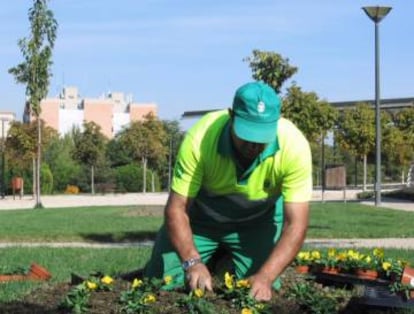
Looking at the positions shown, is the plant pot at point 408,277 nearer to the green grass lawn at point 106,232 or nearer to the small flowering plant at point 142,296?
the small flowering plant at point 142,296

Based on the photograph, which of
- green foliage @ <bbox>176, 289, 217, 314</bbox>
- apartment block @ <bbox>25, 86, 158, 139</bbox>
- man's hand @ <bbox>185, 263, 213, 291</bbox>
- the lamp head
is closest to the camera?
green foliage @ <bbox>176, 289, 217, 314</bbox>

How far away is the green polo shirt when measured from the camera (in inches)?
185

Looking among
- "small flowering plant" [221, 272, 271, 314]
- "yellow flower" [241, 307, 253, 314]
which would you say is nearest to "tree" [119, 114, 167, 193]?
"small flowering plant" [221, 272, 271, 314]

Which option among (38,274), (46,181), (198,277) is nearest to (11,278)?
(38,274)

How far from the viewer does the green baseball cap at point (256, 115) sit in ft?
13.9

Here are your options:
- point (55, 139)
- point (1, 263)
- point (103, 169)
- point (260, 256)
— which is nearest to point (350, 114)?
point (103, 169)

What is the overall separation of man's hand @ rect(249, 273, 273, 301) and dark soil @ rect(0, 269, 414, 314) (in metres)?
0.14

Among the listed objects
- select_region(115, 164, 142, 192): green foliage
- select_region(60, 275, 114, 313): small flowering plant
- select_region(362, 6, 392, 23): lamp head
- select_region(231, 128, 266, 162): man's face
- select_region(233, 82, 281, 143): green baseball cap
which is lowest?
select_region(115, 164, 142, 192): green foliage

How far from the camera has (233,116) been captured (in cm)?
438

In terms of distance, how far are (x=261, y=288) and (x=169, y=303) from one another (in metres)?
0.59

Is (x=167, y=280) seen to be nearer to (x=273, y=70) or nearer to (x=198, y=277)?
(x=198, y=277)

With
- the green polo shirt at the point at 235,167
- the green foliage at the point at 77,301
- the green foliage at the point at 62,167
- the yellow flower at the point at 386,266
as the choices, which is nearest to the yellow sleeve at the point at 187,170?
the green polo shirt at the point at 235,167

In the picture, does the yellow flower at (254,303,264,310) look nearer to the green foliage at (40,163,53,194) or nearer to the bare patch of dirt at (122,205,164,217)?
the bare patch of dirt at (122,205,164,217)

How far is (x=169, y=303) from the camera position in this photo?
4.82m
